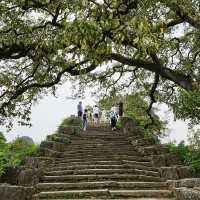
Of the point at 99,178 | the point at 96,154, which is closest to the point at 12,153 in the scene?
the point at 96,154

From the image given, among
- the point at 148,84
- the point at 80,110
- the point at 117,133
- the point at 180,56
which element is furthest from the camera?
the point at 80,110

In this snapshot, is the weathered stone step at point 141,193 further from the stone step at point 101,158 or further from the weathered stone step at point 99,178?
the stone step at point 101,158

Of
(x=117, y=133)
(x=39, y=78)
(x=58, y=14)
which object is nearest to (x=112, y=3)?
(x=58, y=14)

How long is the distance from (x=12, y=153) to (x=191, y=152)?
7.51 meters

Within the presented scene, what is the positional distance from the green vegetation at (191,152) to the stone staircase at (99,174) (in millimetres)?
1463

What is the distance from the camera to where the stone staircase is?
620 inches

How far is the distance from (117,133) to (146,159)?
8924 millimetres

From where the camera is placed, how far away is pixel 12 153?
20.8 m

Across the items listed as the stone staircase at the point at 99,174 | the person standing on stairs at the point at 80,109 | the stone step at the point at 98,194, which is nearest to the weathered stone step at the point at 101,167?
the stone staircase at the point at 99,174

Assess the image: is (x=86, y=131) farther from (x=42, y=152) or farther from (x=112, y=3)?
(x=112, y=3)

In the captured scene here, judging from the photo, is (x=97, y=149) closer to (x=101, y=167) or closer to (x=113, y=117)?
(x=101, y=167)

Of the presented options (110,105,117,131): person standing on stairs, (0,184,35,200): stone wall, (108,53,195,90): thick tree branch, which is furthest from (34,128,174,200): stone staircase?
(110,105,117,131): person standing on stairs

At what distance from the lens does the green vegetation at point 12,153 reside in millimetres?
17736

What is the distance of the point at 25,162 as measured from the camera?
1916 centimetres
